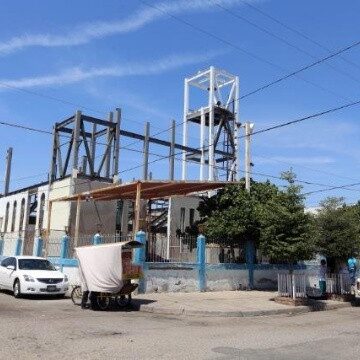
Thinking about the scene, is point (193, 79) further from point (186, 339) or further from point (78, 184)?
point (186, 339)

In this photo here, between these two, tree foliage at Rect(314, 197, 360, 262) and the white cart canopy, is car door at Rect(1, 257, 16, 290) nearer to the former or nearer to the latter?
the white cart canopy

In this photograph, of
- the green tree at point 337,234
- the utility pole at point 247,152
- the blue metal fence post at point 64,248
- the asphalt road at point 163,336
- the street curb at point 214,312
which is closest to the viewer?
the asphalt road at point 163,336

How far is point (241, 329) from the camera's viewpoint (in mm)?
11703

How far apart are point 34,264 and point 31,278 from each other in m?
1.58

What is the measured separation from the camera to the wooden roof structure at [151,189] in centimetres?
2017

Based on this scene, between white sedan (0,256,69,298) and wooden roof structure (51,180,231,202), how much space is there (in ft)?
14.1

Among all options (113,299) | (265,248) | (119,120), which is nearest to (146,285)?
(113,299)

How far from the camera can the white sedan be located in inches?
669

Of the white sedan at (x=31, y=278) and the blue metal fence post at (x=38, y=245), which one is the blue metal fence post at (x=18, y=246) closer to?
the blue metal fence post at (x=38, y=245)

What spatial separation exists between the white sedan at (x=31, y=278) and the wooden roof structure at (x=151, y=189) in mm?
4289

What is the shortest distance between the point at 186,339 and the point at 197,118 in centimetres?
3068

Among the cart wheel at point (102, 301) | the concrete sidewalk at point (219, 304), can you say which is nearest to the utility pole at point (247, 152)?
the concrete sidewalk at point (219, 304)

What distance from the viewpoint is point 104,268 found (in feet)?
49.9

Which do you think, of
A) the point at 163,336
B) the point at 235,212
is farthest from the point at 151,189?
the point at 163,336
